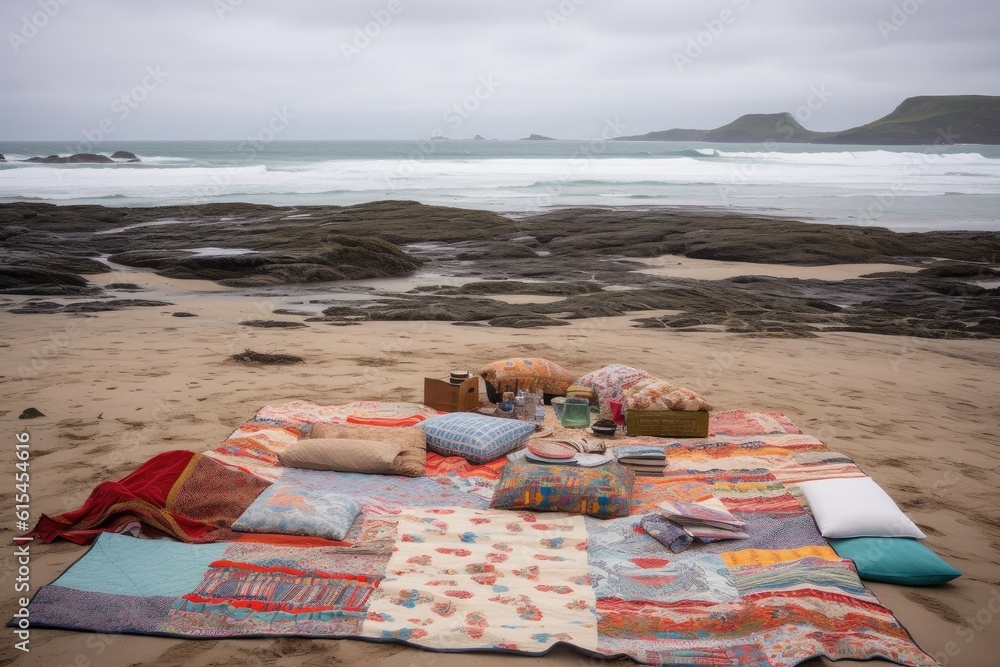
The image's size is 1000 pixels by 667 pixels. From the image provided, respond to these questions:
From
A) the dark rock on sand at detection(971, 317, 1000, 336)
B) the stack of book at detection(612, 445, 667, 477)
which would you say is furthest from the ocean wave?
the stack of book at detection(612, 445, 667, 477)

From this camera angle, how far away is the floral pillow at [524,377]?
21.3 ft

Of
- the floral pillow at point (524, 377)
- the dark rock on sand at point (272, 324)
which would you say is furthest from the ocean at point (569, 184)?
the floral pillow at point (524, 377)

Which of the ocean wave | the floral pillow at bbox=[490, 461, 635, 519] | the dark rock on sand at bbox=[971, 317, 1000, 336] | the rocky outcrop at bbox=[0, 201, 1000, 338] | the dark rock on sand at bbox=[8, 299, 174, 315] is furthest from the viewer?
the ocean wave

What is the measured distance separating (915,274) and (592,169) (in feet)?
133

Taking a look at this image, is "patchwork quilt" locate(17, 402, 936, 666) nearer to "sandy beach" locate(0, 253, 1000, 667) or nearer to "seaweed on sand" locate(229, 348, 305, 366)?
"sandy beach" locate(0, 253, 1000, 667)

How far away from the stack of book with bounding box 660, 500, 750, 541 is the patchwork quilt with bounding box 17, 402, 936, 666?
0.05 metres

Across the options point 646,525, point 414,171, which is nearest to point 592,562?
point 646,525

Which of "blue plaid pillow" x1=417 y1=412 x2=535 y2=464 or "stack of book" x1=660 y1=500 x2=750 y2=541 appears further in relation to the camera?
"blue plaid pillow" x1=417 y1=412 x2=535 y2=464

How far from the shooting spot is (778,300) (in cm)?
1216

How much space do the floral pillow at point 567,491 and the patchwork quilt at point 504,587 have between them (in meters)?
0.07

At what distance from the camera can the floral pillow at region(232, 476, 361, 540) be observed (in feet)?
13.3

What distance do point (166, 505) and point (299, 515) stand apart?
72cm

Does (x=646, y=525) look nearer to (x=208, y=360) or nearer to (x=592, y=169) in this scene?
(x=208, y=360)

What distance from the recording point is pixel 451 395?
6215 millimetres
